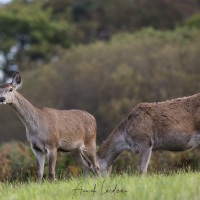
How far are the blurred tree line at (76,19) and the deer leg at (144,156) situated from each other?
4785 centimetres

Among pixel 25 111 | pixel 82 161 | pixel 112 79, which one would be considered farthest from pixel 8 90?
pixel 112 79

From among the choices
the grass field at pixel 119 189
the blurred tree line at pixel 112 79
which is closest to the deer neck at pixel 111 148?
the grass field at pixel 119 189

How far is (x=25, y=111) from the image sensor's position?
15172 mm

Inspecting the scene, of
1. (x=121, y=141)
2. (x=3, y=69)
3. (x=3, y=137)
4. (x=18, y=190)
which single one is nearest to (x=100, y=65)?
(x=3, y=137)

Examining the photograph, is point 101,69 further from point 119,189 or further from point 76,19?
point 119,189

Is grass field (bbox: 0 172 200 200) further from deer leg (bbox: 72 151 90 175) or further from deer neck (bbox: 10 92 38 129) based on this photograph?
deer leg (bbox: 72 151 90 175)

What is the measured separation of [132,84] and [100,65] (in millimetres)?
3354

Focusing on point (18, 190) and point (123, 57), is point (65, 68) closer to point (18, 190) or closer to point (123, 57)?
point (123, 57)

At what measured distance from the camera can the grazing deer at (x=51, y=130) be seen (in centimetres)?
1485

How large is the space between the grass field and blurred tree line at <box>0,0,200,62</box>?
50796mm

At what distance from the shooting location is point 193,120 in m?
14.5

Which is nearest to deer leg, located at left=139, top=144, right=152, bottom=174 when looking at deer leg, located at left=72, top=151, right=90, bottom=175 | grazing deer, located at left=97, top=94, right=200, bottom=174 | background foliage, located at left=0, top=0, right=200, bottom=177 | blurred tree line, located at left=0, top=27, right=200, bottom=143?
grazing deer, located at left=97, top=94, right=200, bottom=174

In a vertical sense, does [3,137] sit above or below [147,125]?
below

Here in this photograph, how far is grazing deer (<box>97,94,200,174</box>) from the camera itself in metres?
14.5
